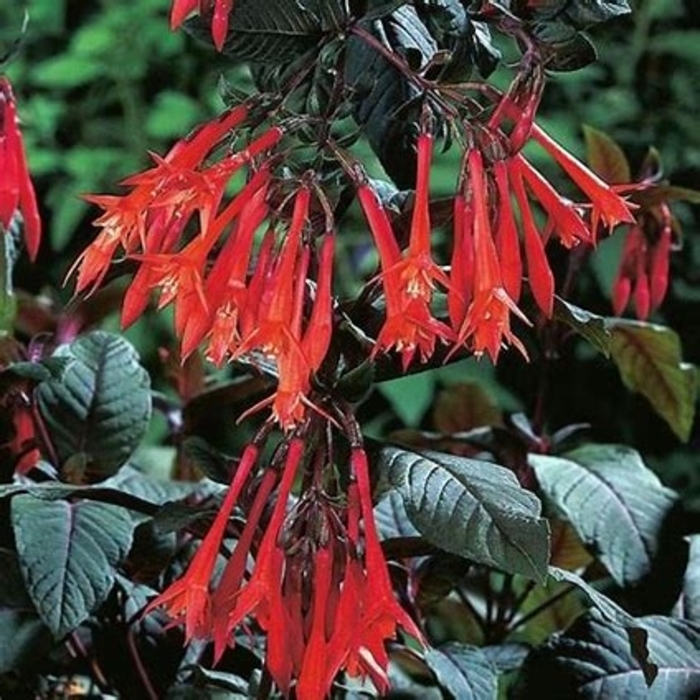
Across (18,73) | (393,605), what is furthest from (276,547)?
(18,73)

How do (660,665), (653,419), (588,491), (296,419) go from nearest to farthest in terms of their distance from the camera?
(296,419)
(660,665)
(588,491)
(653,419)

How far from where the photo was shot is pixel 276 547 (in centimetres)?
56

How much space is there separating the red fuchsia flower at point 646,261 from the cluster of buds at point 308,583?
14.6 inches

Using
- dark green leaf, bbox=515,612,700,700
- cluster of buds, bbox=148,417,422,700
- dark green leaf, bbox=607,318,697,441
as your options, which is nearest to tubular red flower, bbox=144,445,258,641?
cluster of buds, bbox=148,417,422,700

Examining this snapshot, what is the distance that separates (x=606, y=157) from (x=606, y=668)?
41cm

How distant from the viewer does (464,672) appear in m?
0.70

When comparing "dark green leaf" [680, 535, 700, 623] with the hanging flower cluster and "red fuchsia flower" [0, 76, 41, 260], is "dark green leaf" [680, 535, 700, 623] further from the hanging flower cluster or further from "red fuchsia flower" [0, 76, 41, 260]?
"red fuchsia flower" [0, 76, 41, 260]

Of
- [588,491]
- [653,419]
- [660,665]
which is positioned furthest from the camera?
[653,419]

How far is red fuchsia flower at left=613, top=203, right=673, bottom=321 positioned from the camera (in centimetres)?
89

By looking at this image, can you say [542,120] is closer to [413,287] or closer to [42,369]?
[42,369]

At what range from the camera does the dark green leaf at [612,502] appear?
775 millimetres

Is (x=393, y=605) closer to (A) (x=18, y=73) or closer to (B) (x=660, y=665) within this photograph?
(B) (x=660, y=665)

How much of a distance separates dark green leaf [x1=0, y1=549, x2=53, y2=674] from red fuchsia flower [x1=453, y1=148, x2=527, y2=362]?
30 centimetres

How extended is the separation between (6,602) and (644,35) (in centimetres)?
133
